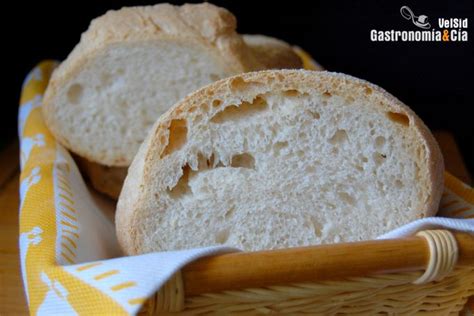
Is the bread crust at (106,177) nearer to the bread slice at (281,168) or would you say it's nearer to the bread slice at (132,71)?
the bread slice at (132,71)

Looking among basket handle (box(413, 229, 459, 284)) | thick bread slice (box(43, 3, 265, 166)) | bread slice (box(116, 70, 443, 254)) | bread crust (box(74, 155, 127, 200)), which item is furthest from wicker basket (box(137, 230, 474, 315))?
bread crust (box(74, 155, 127, 200))

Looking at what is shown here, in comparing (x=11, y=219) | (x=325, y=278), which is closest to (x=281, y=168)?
(x=325, y=278)

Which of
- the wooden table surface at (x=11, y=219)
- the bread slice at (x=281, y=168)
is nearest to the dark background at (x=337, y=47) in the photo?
the wooden table surface at (x=11, y=219)

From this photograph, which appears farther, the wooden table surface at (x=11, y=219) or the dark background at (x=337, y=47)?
the dark background at (x=337, y=47)

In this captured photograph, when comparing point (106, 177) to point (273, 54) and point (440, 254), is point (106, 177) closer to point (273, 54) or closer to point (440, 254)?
point (273, 54)

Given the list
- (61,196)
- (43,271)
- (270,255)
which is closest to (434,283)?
(270,255)

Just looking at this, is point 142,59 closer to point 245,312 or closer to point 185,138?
point 185,138
